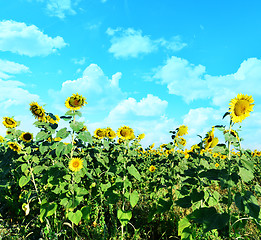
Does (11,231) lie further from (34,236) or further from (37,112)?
(37,112)

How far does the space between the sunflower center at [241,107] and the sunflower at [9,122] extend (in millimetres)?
3706

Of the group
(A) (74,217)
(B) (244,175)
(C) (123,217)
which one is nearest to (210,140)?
(B) (244,175)

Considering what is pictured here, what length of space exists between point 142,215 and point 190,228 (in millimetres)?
1626

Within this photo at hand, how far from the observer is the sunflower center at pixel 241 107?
243cm

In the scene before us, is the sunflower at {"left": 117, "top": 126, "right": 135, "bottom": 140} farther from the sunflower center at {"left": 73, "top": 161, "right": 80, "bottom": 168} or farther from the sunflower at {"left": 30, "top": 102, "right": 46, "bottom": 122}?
the sunflower at {"left": 30, "top": 102, "right": 46, "bottom": 122}

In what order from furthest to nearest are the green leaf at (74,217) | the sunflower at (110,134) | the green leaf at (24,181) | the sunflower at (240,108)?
1. the sunflower at (110,134)
2. the green leaf at (24,181)
3. the green leaf at (74,217)
4. the sunflower at (240,108)

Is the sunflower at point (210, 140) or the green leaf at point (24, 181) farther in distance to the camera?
the green leaf at point (24, 181)

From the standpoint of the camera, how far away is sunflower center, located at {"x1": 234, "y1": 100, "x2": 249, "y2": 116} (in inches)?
95.8

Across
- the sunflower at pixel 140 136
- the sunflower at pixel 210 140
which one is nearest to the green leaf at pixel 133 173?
the sunflower at pixel 210 140

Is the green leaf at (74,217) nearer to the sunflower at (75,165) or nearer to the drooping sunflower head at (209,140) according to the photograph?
the sunflower at (75,165)

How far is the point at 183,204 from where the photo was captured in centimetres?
268

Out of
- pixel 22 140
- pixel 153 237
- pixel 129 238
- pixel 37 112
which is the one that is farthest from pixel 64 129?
pixel 153 237

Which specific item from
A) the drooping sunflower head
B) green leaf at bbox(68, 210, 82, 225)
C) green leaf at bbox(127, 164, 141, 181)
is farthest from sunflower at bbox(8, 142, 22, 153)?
the drooping sunflower head

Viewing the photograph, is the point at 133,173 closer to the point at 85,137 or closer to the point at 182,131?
the point at 85,137
